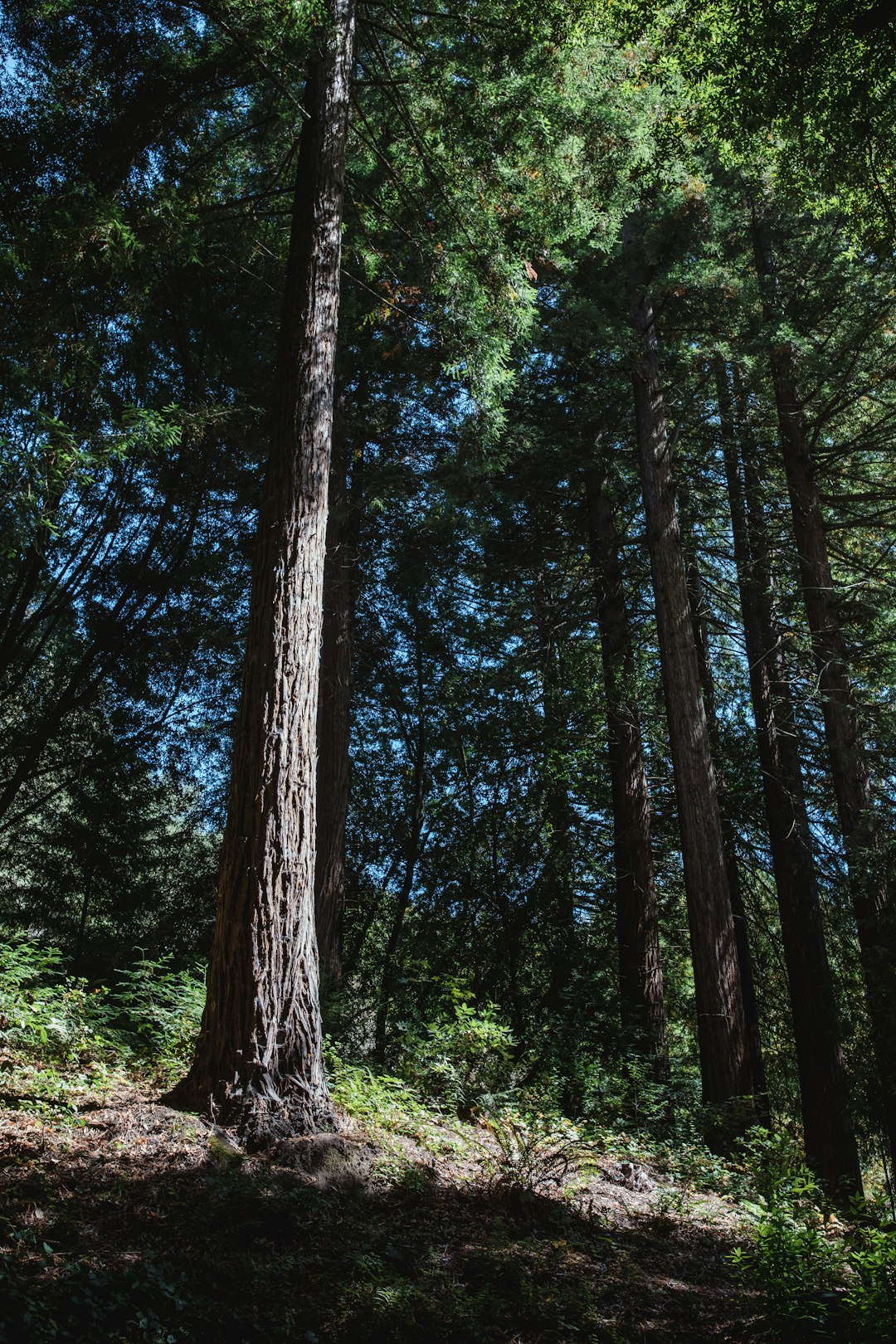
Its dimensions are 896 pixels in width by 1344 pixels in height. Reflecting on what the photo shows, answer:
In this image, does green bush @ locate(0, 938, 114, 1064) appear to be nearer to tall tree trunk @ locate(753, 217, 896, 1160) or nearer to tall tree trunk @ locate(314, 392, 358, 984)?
tall tree trunk @ locate(314, 392, 358, 984)

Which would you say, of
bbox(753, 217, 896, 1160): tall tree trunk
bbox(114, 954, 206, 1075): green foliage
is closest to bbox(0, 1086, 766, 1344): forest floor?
bbox(114, 954, 206, 1075): green foliage

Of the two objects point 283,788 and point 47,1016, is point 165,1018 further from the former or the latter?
point 283,788

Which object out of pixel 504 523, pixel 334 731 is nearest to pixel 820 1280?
pixel 334 731

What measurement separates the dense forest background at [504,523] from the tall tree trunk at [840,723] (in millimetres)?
51

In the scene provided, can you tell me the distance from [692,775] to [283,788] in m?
5.86

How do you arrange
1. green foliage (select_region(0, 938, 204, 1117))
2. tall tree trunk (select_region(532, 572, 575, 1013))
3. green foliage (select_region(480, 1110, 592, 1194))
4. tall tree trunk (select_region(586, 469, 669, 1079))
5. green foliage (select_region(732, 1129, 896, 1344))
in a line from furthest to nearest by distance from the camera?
tall tree trunk (select_region(532, 572, 575, 1013)) < tall tree trunk (select_region(586, 469, 669, 1079)) < green foliage (select_region(480, 1110, 592, 1194)) < green foliage (select_region(0, 938, 204, 1117)) < green foliage (select_region(732, 1129, 896, 1344))

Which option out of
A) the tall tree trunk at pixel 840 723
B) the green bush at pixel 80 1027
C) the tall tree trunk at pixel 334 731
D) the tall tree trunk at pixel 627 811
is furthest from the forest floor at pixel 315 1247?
the tall tree trunk at pixel 627 811

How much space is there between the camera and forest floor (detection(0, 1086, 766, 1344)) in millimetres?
2859

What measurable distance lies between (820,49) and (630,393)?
19.1 feet

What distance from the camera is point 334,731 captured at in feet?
31.1

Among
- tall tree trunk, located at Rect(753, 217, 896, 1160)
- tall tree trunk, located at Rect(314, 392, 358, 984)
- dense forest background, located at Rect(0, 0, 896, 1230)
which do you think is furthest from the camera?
tall tree trunk, located at Rect(314, 392, 358, 984)

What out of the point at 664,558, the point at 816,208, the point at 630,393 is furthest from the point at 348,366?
the point at 816,208

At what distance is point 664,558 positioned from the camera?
33.0ft

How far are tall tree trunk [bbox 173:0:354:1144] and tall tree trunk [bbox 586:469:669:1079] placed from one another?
19.4 feet
